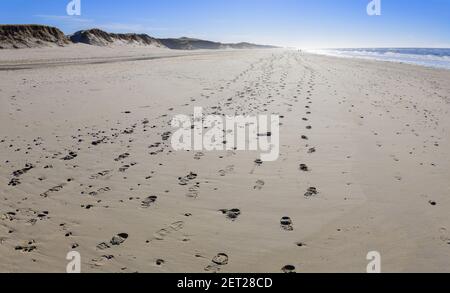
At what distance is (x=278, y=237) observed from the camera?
4.54m

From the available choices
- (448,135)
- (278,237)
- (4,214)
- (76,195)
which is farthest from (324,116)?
(4,214)

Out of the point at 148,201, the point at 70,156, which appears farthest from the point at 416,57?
the point at 148,201

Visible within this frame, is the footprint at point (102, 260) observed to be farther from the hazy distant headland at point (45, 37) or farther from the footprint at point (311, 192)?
the hazy distant headland at point (45, 37)

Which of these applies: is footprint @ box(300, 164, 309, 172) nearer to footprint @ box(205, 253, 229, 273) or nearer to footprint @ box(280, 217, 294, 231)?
footprint @ box(280, 217, 294, 231)

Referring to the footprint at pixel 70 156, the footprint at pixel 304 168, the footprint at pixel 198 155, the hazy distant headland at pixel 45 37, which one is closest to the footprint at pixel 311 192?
the footprint at pixel 304 168

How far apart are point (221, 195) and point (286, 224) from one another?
1257 mm

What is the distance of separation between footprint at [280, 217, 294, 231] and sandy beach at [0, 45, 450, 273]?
3 cm

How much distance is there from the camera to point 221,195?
564cm

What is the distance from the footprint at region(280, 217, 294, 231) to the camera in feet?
15.5

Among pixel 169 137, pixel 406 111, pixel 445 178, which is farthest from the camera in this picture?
pixel 406 111

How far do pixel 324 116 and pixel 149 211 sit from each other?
698cm

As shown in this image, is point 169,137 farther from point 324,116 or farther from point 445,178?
point 445,178

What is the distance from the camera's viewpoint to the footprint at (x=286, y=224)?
4.74 meters

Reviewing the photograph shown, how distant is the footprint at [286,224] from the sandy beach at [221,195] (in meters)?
0.03
